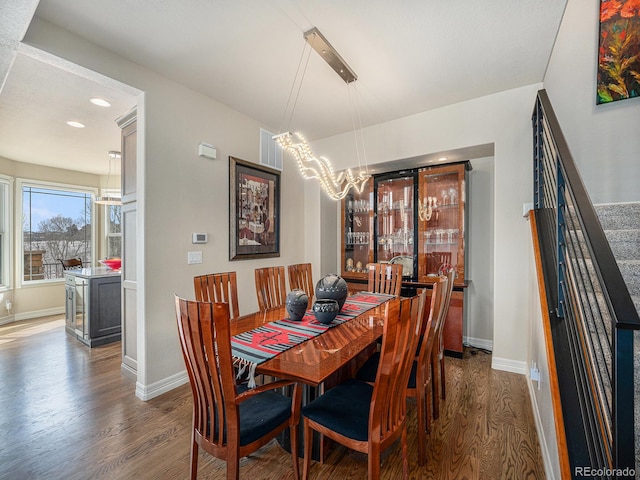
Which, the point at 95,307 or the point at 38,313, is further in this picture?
the point at 38,313

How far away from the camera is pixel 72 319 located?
4.20 metres

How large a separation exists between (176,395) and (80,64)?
2816mm

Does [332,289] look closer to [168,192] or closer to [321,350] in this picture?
[321,350]

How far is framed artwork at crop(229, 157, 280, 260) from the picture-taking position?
11.1 ft

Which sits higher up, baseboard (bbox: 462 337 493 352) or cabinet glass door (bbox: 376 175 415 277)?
cabinet glass door (bbox: 376 175 415 277)

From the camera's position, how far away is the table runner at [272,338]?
1.47m

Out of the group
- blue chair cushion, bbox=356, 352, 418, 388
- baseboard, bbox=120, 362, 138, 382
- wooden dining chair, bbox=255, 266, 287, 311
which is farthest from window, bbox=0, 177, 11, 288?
blue chair cushion, bbox=356, 352, 418, 388

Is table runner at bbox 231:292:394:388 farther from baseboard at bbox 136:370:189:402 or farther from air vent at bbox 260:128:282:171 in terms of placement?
air vent at bbox 260:128:282:171

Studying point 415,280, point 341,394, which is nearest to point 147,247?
point 341,394

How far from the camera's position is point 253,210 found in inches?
144

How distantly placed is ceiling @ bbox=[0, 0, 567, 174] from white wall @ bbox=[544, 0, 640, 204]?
176 millimetres

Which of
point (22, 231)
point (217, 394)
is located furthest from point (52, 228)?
point (217, 394)

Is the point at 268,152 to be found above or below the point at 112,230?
above

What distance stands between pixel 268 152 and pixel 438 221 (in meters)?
2.42
